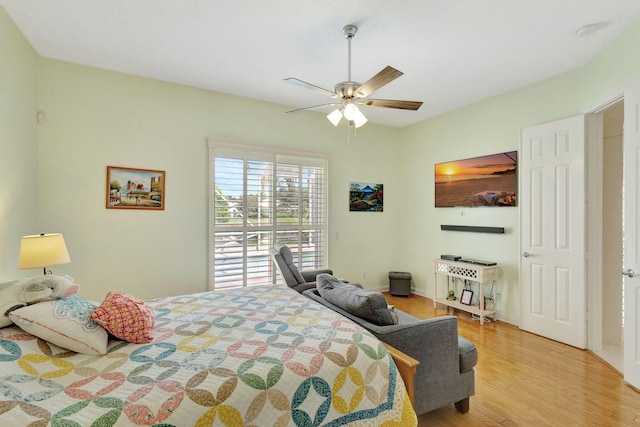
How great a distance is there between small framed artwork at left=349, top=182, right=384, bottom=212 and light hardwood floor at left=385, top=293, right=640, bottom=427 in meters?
2.49

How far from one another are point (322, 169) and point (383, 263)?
2.03m

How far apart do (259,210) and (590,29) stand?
3.92 meters

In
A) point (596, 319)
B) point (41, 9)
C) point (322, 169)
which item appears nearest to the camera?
point (41, 9)

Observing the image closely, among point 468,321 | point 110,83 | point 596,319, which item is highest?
point 110,83

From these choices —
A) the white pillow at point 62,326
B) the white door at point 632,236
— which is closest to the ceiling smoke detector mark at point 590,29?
the white door at point 632,236

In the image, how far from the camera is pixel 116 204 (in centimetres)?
343

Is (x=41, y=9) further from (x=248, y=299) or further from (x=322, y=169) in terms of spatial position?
(x=322, y=169)

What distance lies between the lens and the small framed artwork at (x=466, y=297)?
13.4 feet

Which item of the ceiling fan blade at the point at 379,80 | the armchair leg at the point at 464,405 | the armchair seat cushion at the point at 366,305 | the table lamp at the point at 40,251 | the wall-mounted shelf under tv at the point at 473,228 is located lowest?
the armchair leg at the point at 464,405

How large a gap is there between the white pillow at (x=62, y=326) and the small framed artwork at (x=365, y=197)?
3954 millimetres

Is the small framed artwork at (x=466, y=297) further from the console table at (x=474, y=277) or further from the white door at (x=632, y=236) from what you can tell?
the white door at (x=632, y=236)

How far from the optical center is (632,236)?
245 cm

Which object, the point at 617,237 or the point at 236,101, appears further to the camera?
the point at 236,101

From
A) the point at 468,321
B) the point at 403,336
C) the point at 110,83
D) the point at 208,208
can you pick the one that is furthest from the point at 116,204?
the point at 468,321
